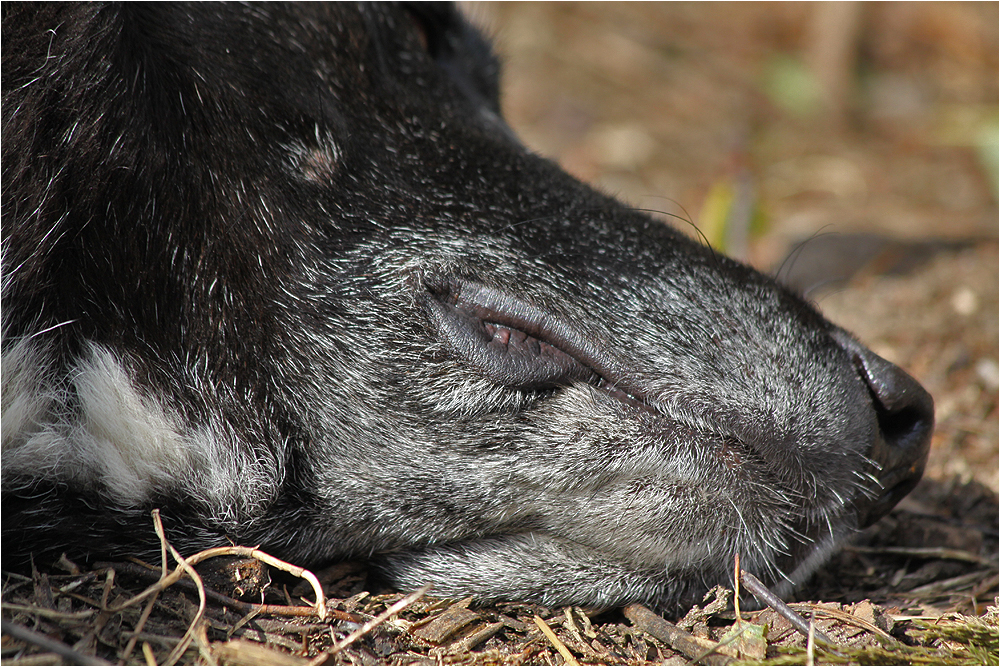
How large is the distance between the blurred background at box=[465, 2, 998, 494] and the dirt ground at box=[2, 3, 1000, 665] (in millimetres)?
16

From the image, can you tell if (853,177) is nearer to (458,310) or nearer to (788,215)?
(788,215)

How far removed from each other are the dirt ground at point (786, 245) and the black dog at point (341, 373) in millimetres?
122

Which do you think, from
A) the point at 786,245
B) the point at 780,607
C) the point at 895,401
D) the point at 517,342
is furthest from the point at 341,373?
the point at 786,245

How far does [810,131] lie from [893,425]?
177 inches

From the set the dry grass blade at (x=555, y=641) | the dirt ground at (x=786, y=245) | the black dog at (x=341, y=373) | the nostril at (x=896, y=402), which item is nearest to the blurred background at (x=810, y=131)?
the dirt ground at (x=786, y=245)

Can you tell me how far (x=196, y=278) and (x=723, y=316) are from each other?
1.04 meters

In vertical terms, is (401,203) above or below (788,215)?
below

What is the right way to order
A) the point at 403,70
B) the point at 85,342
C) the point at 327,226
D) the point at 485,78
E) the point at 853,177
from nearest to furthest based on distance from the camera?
the point at 85,342, the point at 327,226, the point at 403,70, the point at 485,78, the point at 853,177

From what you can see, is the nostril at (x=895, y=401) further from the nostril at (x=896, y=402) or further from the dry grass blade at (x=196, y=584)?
the dry grass blade at (x=196, y=584)

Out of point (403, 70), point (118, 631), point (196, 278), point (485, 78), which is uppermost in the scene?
point (485, 78)

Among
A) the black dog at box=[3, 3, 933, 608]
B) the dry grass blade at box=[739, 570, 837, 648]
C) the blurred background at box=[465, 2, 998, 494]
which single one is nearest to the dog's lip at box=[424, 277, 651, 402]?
the black dog at box=[3, 3, 933, 608]

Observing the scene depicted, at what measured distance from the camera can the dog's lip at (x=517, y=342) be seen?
1.64 m

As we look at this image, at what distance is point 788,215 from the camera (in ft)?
15.3

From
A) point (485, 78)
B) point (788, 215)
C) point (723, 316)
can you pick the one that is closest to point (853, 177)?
point (788, 215)
